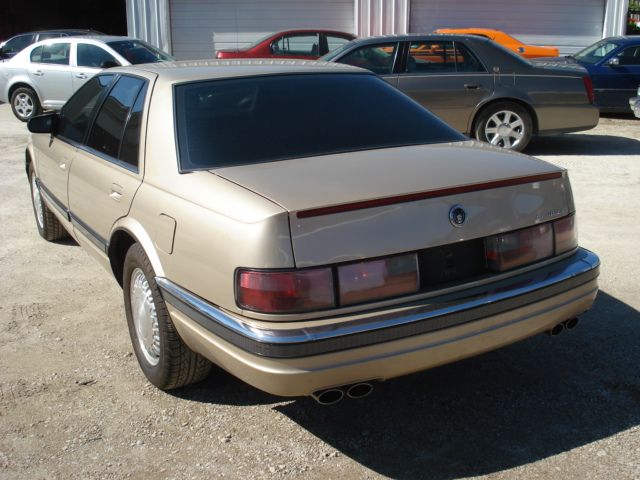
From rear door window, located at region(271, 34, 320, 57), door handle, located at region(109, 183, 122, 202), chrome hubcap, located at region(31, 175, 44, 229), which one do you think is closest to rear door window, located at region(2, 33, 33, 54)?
rear door window, located at region(271, 34, 320, 57)

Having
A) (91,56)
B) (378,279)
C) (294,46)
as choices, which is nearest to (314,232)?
(378,279)

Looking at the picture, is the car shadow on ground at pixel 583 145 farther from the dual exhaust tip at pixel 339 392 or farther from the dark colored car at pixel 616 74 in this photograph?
the dual exhaust tip at pixel 339 392

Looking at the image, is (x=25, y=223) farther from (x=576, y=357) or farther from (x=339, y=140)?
(x=576, y=357)

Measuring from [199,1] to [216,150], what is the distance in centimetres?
1701

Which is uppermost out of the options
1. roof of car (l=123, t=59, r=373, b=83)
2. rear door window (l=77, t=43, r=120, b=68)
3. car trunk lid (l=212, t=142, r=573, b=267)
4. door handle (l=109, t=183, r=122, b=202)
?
roof of car (l=123, t=59, r=373, b=83)

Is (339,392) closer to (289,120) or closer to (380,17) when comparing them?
(289,120)

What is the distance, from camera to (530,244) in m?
3.24

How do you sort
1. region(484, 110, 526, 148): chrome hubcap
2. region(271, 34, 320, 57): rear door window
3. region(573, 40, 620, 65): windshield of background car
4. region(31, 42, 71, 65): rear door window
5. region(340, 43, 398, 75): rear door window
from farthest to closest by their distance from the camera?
region(271, 34, 320, 57): rear door window → region(31, 42, 71, 65): rear door window → region(573, 40, 620, 65): windshield of background car → region(340, 43, 398, 75): rear door window → region(484, 110, 526, 148): chrome hubcap

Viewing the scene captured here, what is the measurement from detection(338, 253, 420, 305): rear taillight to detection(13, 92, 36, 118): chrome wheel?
1278cm

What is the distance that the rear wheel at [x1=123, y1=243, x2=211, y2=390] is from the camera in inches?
133

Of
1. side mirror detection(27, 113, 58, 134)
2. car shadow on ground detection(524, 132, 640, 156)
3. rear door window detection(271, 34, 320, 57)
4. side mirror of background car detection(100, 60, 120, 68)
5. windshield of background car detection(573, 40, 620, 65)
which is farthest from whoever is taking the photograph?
rear door window detection(271, 34, 320, 57)

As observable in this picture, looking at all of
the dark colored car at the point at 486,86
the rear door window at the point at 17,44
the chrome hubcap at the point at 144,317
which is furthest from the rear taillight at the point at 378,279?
the rear door window at the point at 17,44

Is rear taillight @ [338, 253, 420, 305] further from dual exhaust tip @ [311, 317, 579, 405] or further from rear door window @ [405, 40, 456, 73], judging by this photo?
rear door window @ [405, 40, 456, 73]

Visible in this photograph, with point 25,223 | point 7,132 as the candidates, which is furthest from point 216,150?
point 7,132
